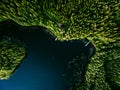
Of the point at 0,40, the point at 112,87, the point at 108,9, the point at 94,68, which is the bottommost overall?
the point at 112,87

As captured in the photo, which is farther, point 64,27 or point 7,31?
point 7,31

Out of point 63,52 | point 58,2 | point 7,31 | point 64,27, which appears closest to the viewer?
point 58,2

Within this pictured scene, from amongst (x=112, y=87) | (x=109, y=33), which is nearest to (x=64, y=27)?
(x=109, y=33)

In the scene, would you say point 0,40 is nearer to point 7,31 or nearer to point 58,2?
point 7,31

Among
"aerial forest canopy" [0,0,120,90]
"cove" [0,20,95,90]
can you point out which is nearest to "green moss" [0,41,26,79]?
"cove" [0,20,95,90]

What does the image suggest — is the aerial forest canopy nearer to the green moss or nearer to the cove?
the cove

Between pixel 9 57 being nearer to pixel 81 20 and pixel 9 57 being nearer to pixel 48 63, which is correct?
pixel 48 63

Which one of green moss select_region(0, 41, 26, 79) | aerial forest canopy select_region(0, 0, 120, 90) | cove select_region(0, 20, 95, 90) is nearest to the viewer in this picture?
aerial forest canopy select_region(0, 0, 120, 90)
